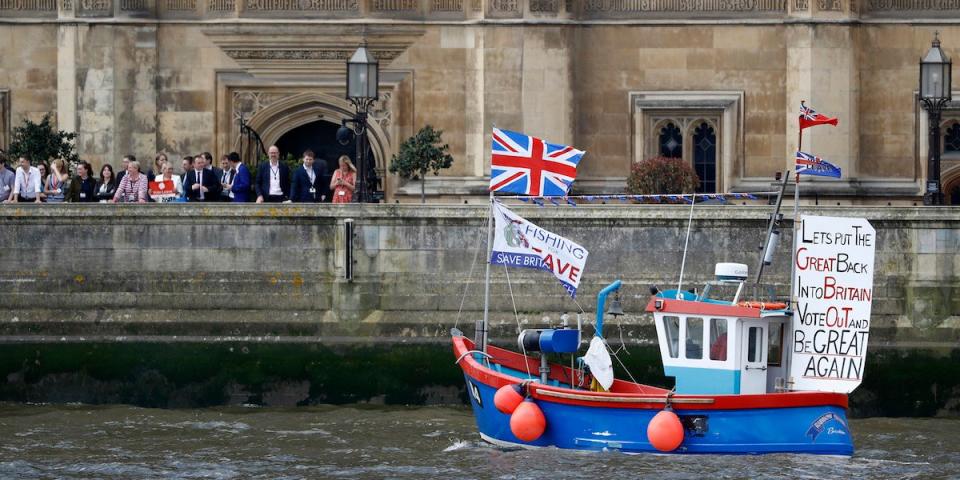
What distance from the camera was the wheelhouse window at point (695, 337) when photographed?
33.3 m

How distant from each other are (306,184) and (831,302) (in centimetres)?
980

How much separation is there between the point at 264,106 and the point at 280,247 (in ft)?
23.9

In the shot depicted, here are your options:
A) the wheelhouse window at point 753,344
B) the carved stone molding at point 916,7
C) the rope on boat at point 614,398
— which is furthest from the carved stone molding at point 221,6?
the wheelhouse window at point 753,344

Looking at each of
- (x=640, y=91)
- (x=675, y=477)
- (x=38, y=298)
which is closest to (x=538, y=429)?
(x=675, y=477)

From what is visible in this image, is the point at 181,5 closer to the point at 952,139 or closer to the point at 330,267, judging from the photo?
the point at 330,267

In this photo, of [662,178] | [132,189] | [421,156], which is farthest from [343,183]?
[662,178]

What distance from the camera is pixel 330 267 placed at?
1522 inches

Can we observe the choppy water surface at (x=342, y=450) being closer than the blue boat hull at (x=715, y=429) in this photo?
Yes

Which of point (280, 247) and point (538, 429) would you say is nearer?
point (538, 429)

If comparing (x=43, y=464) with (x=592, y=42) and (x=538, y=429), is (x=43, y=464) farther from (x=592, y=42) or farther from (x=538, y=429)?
(x=592, y=42)

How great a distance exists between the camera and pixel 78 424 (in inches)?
1422

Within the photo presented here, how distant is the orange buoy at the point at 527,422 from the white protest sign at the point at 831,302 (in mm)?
3354

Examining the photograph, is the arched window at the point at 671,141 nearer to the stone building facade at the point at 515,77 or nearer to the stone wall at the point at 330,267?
the stone building facade at the point at 515,77

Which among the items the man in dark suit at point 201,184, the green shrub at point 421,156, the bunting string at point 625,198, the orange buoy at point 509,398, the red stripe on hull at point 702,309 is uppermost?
the green shrub at point 421,156
